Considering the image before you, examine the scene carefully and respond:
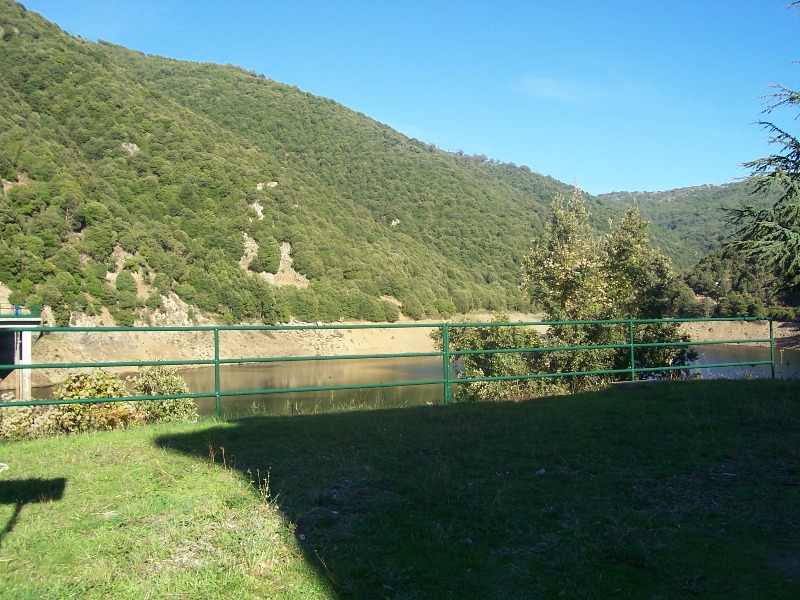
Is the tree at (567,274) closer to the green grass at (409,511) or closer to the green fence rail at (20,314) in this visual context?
the green grass at (409,511)

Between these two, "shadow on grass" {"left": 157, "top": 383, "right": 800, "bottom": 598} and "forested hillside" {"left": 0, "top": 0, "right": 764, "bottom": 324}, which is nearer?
"shadow on grass" {"left": 157, "top": 383, "right": 800, "bottom": 598}

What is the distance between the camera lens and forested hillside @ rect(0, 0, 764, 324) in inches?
1750

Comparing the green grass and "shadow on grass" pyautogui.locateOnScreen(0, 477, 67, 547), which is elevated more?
"shadow on grass" pyautogui.locateOnScreen(0, 477, 67, 547)

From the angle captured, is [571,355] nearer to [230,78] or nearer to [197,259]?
[197,259]

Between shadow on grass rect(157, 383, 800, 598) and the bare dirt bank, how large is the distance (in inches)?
832

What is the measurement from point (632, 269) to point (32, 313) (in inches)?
975

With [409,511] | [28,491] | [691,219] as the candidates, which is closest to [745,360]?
[409,511]

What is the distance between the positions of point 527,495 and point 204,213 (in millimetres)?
59579

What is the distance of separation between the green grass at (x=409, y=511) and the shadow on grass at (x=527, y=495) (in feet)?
0.07

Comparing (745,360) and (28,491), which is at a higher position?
(28,491)

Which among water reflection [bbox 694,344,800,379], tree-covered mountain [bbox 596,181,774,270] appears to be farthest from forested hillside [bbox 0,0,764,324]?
water reflection [bbox 694,344,800,379]

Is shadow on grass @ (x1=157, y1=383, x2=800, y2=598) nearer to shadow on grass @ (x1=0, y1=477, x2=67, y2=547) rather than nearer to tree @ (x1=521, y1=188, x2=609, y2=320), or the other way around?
shadow on grass @ (x1=0, y1=477, x2=67, y2=547)

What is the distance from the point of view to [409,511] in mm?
5215

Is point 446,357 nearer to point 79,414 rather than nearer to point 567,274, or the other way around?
point 79,414
